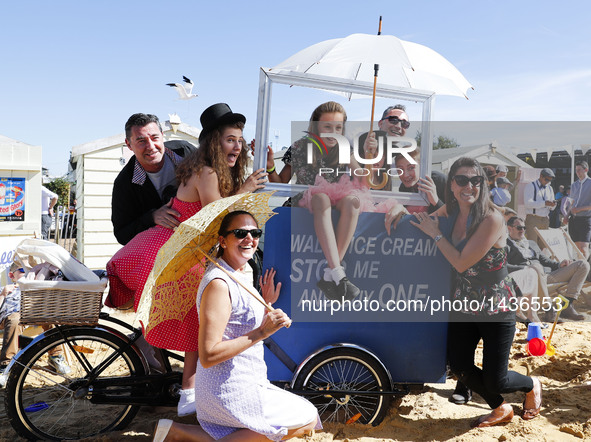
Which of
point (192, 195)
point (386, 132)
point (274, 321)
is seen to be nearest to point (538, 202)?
point (386, 132)

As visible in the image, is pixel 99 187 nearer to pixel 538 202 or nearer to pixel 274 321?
pixel 538 202

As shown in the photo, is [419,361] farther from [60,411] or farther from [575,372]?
[60,411]

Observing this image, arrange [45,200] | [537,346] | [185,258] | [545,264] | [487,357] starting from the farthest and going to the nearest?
[45,200] < [545,264] < [537,346] < [487,357] < [185,258]

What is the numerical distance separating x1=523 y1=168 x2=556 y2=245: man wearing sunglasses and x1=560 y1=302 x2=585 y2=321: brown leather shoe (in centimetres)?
123

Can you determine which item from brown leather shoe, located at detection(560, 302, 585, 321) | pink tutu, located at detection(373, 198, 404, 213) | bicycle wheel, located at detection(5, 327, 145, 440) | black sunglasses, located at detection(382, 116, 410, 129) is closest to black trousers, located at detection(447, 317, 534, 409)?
pink tutu, located at detection(373, 198, 404, 213)

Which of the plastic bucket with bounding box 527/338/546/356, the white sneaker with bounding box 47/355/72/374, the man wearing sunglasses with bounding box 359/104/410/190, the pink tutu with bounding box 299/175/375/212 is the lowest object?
the white sneaker with bounding box 47/355/72/374

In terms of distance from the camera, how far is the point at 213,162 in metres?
3.00

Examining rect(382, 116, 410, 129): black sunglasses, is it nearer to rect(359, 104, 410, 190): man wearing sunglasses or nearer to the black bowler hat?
rect(359, 104, 410, 190): man wearing sunglasses

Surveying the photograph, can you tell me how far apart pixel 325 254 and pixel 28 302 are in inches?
73.7

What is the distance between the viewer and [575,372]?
451cm

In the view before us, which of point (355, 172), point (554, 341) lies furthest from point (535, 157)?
point (355, 172)

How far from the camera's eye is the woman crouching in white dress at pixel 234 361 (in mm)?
2309

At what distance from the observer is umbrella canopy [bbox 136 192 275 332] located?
2330 mm

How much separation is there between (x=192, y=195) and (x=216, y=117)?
0.54 meters
